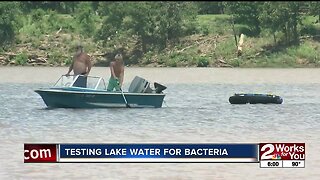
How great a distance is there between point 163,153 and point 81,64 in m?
19.4

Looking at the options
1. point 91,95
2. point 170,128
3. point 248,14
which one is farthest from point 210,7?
point 170,128

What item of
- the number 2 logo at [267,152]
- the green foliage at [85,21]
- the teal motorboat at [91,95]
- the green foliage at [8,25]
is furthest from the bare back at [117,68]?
the green foliage at [8,25]

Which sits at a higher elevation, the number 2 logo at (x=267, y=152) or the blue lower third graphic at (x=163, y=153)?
the number 2 logo at (x=267, y=152)

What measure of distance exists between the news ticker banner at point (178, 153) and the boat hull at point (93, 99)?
1707 centimetres

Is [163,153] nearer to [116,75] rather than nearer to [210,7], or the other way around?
[116,75]

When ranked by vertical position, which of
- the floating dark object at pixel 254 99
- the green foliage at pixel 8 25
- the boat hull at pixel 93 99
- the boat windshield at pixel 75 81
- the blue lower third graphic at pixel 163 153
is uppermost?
the blue lower third graphic at pixel 163 153

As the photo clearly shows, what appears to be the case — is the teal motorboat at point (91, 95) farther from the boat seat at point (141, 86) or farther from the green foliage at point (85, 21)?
the green foliage at point (85, 21)

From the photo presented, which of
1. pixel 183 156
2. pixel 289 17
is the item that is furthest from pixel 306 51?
pixel 183 156

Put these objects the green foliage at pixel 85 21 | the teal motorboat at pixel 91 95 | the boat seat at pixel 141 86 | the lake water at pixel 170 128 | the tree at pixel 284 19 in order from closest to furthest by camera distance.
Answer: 1. the lake water at pixel 170 128
2. the teal motorboat at pixel 91 95
3. the boat seat at pixel 141 86
4. the tree at pixel 284 19
5. the green foliage at pixel 85 21

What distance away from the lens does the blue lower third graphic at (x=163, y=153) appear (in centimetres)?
2033

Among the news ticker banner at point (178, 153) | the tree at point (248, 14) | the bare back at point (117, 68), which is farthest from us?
the tree at point (248, 14)

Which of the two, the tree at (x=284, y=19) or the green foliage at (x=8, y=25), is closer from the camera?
the tree at (x=284, y=19)

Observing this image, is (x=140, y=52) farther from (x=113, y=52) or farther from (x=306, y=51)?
(x=306, y=51)

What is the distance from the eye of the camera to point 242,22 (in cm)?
10394
